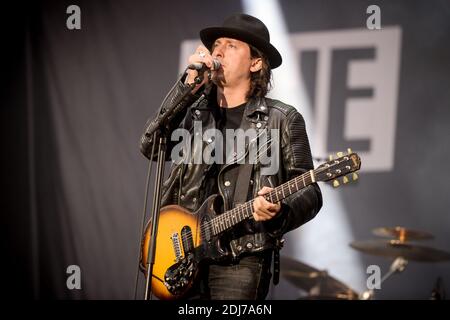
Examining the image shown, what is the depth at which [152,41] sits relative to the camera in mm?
6617

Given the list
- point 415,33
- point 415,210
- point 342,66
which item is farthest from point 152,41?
point 415,210

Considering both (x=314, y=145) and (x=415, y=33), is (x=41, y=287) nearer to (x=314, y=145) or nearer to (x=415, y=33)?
(x=314, y=145)

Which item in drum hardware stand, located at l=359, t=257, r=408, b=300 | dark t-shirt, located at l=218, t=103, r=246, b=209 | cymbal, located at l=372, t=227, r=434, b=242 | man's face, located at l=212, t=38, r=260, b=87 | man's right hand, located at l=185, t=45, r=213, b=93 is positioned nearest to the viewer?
man's right hand, located at l=185, t=45, r=213, b=93

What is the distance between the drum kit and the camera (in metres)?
5.35

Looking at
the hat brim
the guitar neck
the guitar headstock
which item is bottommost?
the guitar neck

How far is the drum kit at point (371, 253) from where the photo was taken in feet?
17.5

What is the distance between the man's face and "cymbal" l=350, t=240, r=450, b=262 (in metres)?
2.32

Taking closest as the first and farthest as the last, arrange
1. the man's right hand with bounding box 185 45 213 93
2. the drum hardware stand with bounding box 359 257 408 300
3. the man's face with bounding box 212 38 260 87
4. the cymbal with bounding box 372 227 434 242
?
the man's right hand with bounding box 185 45 213 93, the man's face with bounding box 212 38 260 87, the cymbal with bounding box 372 227 434 242, the drum hardware stand with bounding box 359 257 408 300

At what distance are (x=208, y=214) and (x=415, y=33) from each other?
3.35m

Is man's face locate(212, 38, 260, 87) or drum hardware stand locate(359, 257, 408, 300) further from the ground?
man's face locate(212, 38, 260, 87)

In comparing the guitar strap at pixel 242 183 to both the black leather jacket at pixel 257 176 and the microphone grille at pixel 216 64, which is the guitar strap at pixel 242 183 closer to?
the black leather jacket at pixel 257 176

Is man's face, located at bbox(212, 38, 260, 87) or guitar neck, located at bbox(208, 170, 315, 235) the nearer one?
guitar neck, located at bbox(208, 170, 315, 235)

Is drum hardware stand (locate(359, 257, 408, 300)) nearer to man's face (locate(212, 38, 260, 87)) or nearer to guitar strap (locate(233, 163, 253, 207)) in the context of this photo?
guitar strap (locate(233, 163, 253, 207))

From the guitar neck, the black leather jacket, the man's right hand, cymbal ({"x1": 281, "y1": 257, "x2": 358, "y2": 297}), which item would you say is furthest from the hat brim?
cymbal ({"x1": 281, "y1": 257, "x2": 358, "y2": 297})
